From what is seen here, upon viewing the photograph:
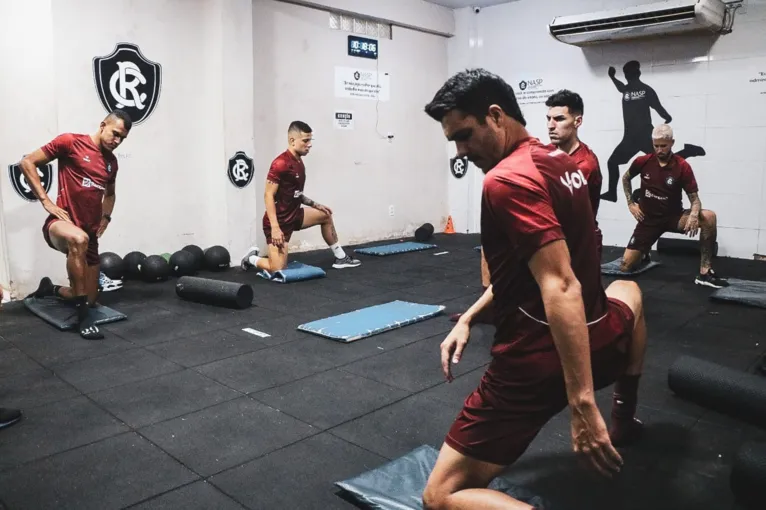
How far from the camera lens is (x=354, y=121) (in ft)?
25.1

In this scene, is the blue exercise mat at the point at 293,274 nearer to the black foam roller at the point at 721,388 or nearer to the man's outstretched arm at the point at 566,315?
the black foam roller at the point at 721,388

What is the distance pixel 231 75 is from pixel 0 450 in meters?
4.52

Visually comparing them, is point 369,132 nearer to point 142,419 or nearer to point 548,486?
point 142,419

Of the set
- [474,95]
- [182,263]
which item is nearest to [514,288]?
[474,95]

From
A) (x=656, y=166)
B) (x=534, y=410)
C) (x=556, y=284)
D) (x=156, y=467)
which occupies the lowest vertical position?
(x=156, y=467)

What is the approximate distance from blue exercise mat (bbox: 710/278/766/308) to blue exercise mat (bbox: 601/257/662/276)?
85cm

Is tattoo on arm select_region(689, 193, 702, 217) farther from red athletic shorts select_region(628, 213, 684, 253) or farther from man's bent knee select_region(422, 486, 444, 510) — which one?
man's bent knee select_region(422, 486, 444, 510)

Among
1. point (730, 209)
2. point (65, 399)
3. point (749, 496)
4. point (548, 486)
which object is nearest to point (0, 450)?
point (65, 399)

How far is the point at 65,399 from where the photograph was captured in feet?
9.24

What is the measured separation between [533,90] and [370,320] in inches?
209

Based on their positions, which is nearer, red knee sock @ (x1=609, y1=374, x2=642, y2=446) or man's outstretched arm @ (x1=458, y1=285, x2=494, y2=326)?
man's outstretched arm @ (x1=458, y1=285, x2=494, y2=326)

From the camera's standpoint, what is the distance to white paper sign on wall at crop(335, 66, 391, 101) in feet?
24.4

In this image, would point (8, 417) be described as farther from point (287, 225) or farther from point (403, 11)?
point (403, 11)

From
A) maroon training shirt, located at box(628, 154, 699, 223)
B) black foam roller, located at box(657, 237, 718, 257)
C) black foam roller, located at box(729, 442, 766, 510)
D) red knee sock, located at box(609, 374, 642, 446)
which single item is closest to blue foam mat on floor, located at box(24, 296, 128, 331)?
red knee sock, located at box(609, 374, 642, 446)
